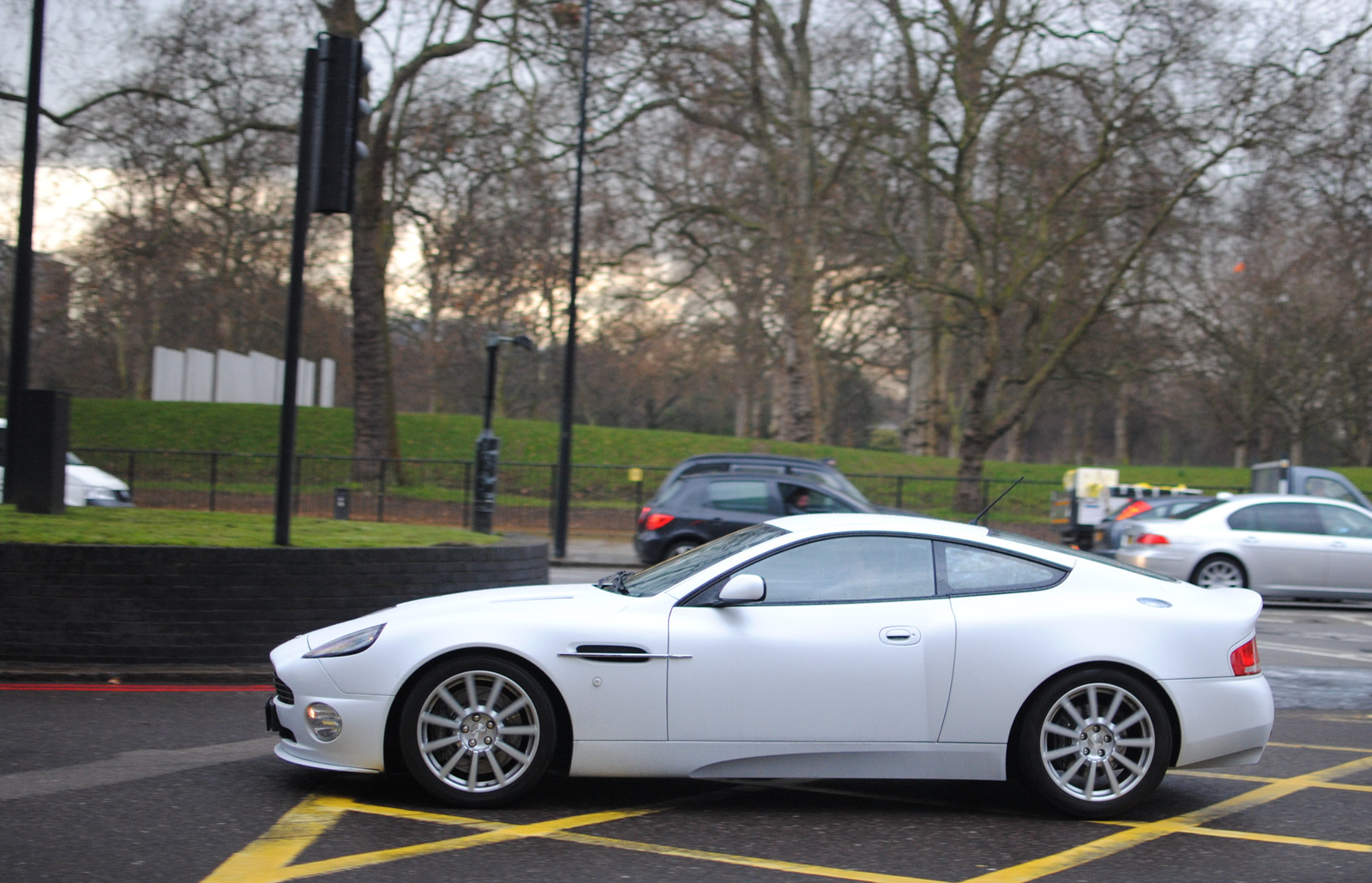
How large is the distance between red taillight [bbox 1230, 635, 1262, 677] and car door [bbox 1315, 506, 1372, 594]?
10.6 meters

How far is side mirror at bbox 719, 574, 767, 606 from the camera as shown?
16.8 feet

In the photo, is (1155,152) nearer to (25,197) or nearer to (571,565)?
(571,565)

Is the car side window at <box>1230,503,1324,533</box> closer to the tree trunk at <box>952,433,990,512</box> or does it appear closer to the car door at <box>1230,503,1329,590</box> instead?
the car door at <box>1230,503,1329,590</box>

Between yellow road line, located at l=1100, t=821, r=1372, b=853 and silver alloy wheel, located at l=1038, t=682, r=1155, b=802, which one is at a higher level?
silver alloy wheel, located at l=1038, t=682, r=1155, b=802

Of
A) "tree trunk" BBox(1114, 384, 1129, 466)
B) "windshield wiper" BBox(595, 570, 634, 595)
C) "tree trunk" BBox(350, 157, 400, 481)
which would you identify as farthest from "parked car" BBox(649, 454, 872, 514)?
"tree trunk" BBox(1114, 384, 1129, 466)

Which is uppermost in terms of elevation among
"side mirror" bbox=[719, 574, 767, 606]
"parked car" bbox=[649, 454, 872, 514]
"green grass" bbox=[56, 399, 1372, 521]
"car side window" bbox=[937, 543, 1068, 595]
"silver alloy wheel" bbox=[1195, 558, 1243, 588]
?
"green grass" bbox=[56, 399, 1372, 521]

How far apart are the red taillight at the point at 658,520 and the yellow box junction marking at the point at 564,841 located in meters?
9.73

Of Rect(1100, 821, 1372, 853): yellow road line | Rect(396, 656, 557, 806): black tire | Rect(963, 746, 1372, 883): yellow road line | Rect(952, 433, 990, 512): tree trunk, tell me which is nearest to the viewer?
Rect(963, 746, 1372, 883): yellow road line

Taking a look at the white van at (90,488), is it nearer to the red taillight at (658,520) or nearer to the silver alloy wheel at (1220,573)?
the red taillight at (658,520)

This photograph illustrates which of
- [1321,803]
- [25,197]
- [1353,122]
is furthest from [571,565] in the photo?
[1353,122]

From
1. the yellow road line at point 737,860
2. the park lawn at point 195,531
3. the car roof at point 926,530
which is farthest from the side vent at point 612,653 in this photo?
the park lawn at point 195,531

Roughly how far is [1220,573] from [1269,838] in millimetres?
A: 10349

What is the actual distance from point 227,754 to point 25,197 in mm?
6462

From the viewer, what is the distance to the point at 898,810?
5277 mm
